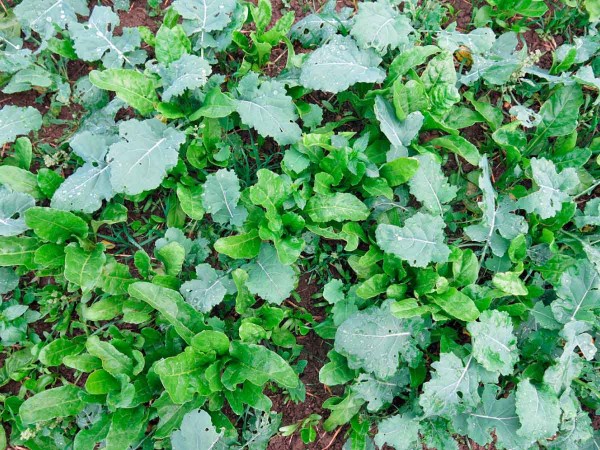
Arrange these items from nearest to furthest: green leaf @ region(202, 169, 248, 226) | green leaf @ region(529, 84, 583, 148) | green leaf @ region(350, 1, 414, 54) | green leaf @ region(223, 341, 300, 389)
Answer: green leaf @ region(223, 341, 300, 389) < green leaf @ region(202, 169, 248, 226) < green leaf @ region(350, 1, 414, 54) < green leaf @ region(529, 84, 583, 148)

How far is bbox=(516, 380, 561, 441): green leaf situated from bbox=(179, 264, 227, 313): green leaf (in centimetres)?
153

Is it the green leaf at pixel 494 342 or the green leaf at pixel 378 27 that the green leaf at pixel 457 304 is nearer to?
the green leaf at pixel 494 342

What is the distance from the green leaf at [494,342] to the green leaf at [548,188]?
1.94ft

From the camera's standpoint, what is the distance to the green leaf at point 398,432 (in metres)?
2.65

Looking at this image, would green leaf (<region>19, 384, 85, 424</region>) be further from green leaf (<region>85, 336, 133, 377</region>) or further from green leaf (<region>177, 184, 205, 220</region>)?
green leaf (<region>177, 184, 205, 220</region>)

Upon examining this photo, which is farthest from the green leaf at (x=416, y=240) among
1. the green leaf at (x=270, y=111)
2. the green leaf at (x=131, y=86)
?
the green leaf at (x=131, y=86)

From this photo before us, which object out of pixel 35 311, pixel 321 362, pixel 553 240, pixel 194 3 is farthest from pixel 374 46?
pixel 35 311

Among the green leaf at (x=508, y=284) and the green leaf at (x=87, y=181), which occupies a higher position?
the green leaf at (x=87, y=181)

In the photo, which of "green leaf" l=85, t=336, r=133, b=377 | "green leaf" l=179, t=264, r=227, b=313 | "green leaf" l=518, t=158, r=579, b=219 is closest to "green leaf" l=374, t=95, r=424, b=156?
"green leaf" l=518, t=158, r=579, b=219

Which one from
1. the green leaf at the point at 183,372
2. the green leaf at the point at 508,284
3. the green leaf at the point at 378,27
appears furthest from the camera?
the green leaf at the point at 378,27

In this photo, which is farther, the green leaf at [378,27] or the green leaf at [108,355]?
the green leaf at [378,27]

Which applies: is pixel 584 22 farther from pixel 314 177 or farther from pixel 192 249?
pixel 192 249

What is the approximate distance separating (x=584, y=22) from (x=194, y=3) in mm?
2410

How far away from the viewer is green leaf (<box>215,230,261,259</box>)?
2729mm
